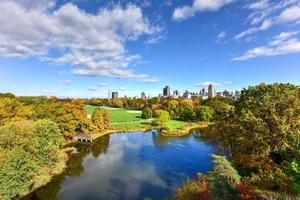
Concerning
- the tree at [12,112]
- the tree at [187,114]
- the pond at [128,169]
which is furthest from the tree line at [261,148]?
the tree at [187,114]

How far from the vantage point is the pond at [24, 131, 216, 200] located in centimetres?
2722

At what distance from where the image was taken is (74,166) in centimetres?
3694

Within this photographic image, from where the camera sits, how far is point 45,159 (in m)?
30.6

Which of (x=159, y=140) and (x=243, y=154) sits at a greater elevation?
(x=243, y=154)

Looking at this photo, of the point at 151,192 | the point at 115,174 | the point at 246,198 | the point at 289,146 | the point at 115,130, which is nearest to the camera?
the point at 246,198

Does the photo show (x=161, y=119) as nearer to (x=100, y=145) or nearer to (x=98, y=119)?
(x=98, y=119)

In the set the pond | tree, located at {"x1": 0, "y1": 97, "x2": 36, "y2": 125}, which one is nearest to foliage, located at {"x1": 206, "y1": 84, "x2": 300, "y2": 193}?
the pond

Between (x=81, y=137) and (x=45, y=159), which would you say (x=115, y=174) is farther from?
(x=81, y=137)

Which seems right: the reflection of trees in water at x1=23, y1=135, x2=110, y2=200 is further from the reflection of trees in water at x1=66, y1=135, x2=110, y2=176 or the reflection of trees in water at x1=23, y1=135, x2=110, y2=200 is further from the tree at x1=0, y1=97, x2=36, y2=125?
the tree at x1=0, y1=97, x2=36, y2=125

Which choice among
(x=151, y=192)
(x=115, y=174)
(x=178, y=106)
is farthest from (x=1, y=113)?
(x=178, y=106)

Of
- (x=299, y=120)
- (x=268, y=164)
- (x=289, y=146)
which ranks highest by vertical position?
(x=299, y=120)

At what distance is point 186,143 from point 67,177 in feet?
95.7

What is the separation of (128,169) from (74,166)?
25.4ft

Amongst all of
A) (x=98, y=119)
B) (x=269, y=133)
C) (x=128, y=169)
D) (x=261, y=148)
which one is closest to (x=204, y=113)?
(x=98, y=119)
